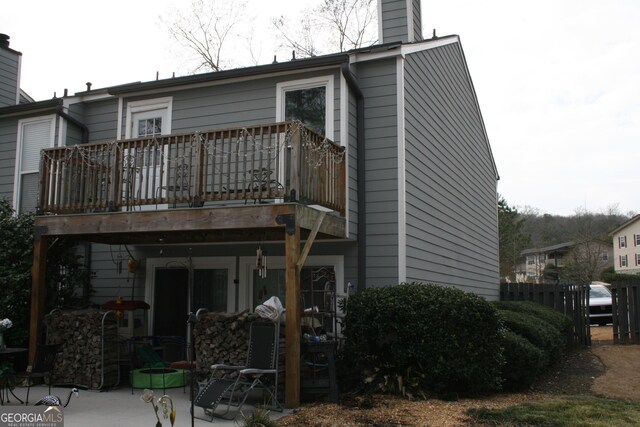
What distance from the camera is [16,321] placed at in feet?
30.0

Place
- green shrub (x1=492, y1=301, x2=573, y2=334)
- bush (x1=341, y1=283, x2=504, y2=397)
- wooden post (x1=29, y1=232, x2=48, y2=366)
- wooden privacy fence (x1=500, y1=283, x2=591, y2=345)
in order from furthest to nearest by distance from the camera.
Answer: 1. wooden privacy fence (x1=500, y1=283, x2=591, y2=345)
2. green shrub (x1=492, y1=301, x2=573, y2=334)
3. wooden post (x1=29, y1=232, x2=48, y2=366)
4. bush (x1=341, y1=283, x2=504, y2=397)

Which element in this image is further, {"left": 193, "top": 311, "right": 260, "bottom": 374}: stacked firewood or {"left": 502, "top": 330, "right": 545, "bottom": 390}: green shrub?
{"left": 502, "top": 330, "right": 545, "bottom": 390}: green shrub

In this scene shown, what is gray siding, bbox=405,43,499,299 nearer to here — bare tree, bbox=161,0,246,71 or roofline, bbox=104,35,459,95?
roofline, bbox=104,35,459,95

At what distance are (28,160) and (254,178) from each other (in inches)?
228

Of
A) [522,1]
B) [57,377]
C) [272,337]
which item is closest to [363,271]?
[272,337]

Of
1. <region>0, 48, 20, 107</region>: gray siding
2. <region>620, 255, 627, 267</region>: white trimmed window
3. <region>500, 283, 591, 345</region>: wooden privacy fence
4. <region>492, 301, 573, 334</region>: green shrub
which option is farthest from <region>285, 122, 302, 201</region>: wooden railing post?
<region>620, 255, 627, 267</region>: white trimmed window

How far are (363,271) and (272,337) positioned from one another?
2450 millimetres

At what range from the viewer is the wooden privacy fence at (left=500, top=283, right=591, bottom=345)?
14.9 meters

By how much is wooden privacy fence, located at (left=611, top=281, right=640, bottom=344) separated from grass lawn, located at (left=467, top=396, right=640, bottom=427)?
301 inches

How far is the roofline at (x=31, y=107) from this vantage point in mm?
11062

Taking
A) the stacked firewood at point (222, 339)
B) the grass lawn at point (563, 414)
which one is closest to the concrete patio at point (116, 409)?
the stacked firewood at point (222, 339)

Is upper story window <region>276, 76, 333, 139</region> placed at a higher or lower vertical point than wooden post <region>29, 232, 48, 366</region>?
higher

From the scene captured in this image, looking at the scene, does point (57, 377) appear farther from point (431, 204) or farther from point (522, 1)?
point (522, 1)

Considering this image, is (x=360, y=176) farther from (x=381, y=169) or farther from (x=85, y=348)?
(x=85, y=348)
